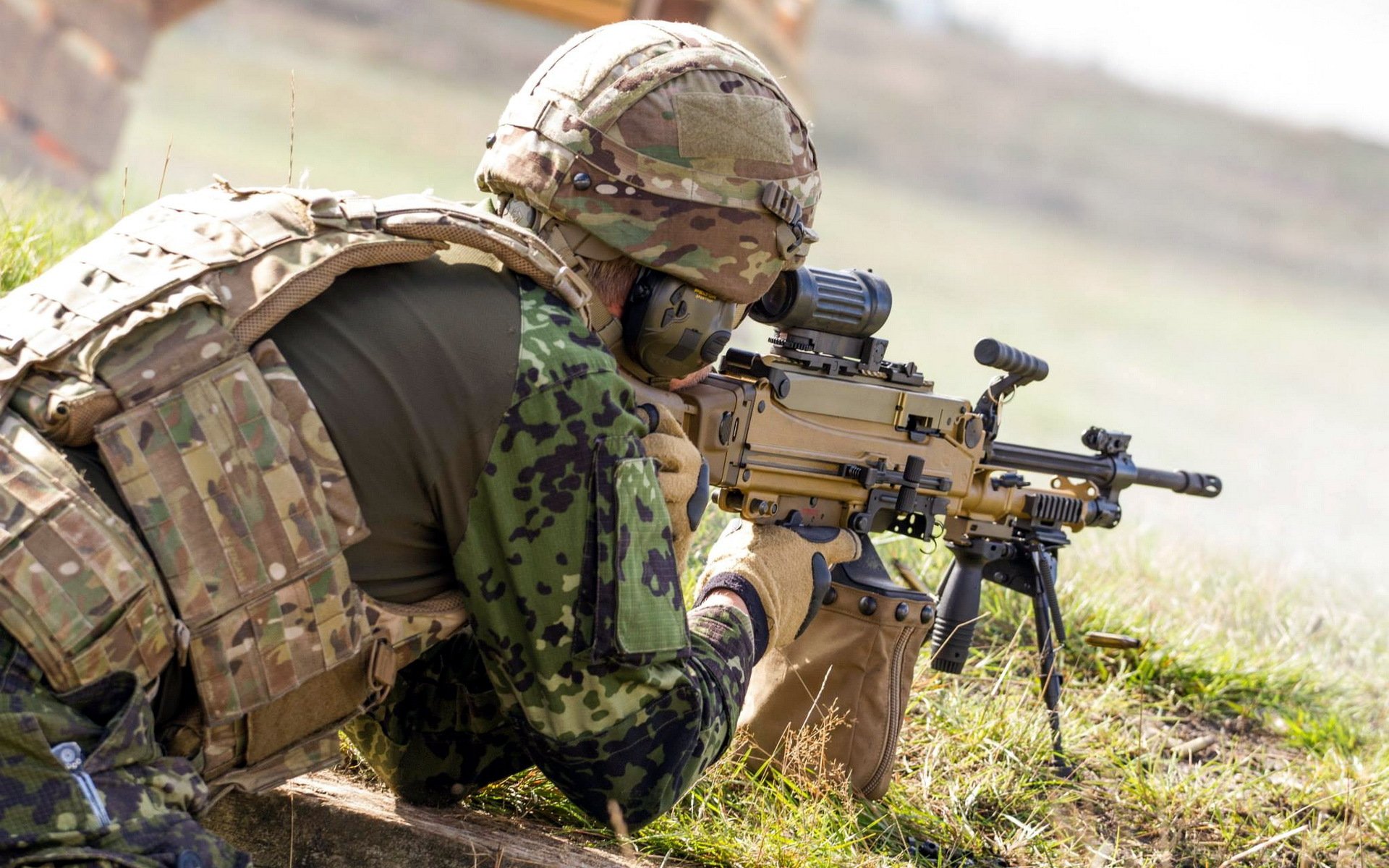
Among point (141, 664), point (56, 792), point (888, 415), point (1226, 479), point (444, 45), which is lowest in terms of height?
point (1226, 479)

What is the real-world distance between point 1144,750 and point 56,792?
364cm

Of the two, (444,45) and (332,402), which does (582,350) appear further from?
(444,45)

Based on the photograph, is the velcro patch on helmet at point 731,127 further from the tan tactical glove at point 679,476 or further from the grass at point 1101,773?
the grass at point 1101,773

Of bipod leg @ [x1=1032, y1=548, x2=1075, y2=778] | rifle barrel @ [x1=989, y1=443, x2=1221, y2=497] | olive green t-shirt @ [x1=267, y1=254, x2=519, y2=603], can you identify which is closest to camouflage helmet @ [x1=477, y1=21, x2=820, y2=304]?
olive green t-shirt @ [x1=267, y1=254, x2=519, y2=603]

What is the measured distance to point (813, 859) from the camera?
336 cm

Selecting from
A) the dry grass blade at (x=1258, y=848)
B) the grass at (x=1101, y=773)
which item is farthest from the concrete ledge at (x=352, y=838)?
the dry grass blade at (x=1258, y=848)

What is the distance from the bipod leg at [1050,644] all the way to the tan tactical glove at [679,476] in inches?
77.4

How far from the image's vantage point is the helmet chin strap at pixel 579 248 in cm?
298

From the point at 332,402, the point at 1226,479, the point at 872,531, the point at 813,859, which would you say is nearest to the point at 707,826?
the point at 813,859

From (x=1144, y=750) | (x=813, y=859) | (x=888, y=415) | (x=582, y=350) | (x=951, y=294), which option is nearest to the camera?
(x=582, y=350)

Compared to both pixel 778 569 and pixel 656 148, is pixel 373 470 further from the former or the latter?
pixel 778 569

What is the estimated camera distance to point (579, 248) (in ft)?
9.85

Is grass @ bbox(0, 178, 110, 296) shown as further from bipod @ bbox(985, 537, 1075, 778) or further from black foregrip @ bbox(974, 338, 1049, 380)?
bipod @ bbox(985, 537, 1075, 778)

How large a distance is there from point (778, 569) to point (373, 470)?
121 cm
